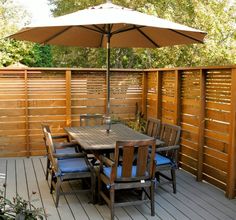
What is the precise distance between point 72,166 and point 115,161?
771mm

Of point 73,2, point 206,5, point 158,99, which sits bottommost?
point 158,99

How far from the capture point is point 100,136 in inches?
176

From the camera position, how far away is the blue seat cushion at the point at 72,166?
3.97 meters

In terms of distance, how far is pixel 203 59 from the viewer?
8.32m

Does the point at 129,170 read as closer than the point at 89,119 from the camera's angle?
Yes

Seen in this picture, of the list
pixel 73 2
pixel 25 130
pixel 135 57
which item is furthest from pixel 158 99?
pixel 73 2

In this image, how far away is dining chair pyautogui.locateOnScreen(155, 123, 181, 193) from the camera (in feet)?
14.1

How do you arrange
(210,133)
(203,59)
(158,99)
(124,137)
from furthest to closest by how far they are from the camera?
(203,59) → (158,99) → (210,133) → (124,137)

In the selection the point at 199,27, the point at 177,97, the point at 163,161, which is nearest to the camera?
the point at 163,161

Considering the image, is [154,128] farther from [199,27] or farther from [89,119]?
[199,27]

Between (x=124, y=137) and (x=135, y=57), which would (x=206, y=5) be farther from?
(x=124, y=137)

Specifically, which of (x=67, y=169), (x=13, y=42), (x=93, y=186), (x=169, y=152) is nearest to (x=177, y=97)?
(x=169, y=152)

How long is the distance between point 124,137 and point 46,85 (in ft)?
8.26

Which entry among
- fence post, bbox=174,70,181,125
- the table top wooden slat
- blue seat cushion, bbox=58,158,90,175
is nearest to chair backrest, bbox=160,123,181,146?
the table top wooden slat
